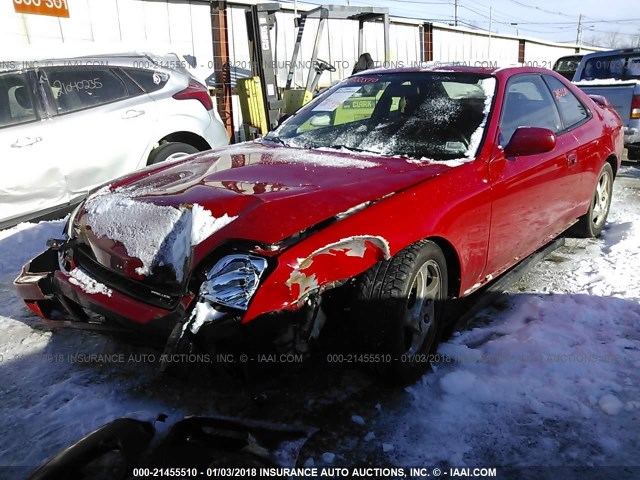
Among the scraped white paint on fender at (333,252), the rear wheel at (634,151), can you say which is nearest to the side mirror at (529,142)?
the scraped white paint on fender at (333,252)

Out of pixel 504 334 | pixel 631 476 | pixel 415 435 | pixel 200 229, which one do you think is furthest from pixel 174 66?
pixel 631 476

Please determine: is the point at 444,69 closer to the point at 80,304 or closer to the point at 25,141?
the point at 80,304

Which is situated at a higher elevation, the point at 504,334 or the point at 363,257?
the point at 363,257

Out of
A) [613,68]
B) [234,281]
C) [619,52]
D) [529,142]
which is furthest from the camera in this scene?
[613,68]

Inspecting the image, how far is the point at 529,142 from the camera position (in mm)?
3020

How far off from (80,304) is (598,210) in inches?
174

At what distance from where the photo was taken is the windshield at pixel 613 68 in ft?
29.1

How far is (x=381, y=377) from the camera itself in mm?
2570

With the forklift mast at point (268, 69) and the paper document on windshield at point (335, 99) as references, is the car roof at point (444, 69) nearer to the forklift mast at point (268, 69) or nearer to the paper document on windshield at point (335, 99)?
the paper document on windshield at point (335, 99)

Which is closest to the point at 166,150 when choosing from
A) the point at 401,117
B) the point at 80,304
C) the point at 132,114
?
the point at 132,114

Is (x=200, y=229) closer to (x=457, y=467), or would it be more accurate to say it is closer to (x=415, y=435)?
(x=415, y=435)

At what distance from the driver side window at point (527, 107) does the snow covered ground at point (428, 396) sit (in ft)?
3.98

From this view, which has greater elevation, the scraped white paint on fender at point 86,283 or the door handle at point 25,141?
the door handle at point 25,141

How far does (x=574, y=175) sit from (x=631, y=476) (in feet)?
7.95
